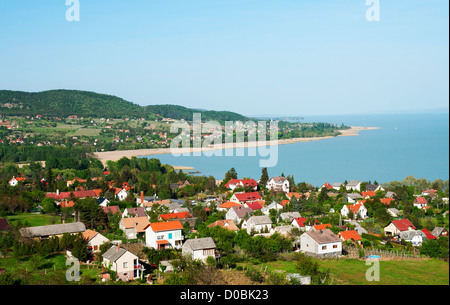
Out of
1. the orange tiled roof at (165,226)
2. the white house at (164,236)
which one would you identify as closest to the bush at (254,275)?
the white house at (164,236)

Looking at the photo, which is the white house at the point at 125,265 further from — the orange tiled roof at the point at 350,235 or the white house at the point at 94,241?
the orange tiled roof at the point at 350,235

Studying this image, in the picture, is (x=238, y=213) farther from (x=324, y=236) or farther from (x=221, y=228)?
(x=324, y=236)

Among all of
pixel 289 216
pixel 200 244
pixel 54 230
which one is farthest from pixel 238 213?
pixel 54 230

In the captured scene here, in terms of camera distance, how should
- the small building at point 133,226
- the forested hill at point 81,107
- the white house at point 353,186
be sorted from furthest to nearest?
the forested hill at point 81,107 < the white house at point 353,186 < the small building at point 133,226

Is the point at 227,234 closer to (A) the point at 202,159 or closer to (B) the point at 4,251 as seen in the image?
(B) the point at 4,251

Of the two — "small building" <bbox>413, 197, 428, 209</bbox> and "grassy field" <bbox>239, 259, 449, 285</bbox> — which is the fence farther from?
"small building" <bbox>413, 197, 428, 209</bbox>
